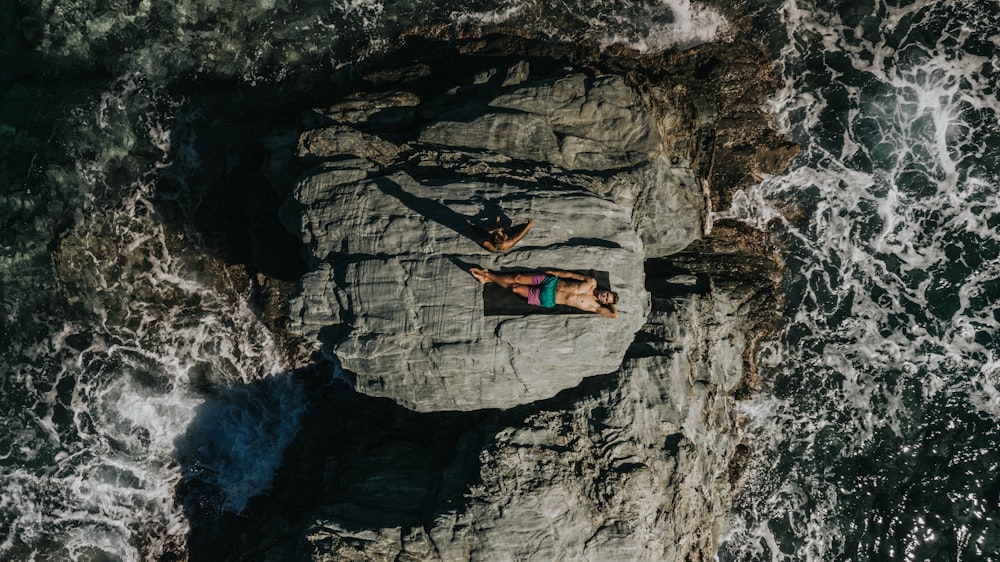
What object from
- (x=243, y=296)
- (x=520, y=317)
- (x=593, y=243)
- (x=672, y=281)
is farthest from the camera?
(x=243, y=296)

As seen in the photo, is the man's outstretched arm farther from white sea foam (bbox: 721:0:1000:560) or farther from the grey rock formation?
white sea foam (bbox: 721:0:1000:560)

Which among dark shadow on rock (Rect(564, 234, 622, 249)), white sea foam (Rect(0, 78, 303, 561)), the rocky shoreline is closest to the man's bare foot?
the rocky shoreline

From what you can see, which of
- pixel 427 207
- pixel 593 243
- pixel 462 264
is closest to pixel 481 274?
pixel 462 264

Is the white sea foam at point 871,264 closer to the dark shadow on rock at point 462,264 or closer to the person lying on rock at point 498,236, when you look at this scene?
the person lying on rock at point 498,236

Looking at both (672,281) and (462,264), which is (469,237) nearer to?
(462,264)

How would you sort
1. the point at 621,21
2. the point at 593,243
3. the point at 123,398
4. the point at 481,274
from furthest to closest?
the point at 123,398 → the point at 621,21 → the point at 593,243 → the point at 481,274

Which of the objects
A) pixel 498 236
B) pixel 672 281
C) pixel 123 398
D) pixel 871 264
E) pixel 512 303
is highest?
pixel 871 264
